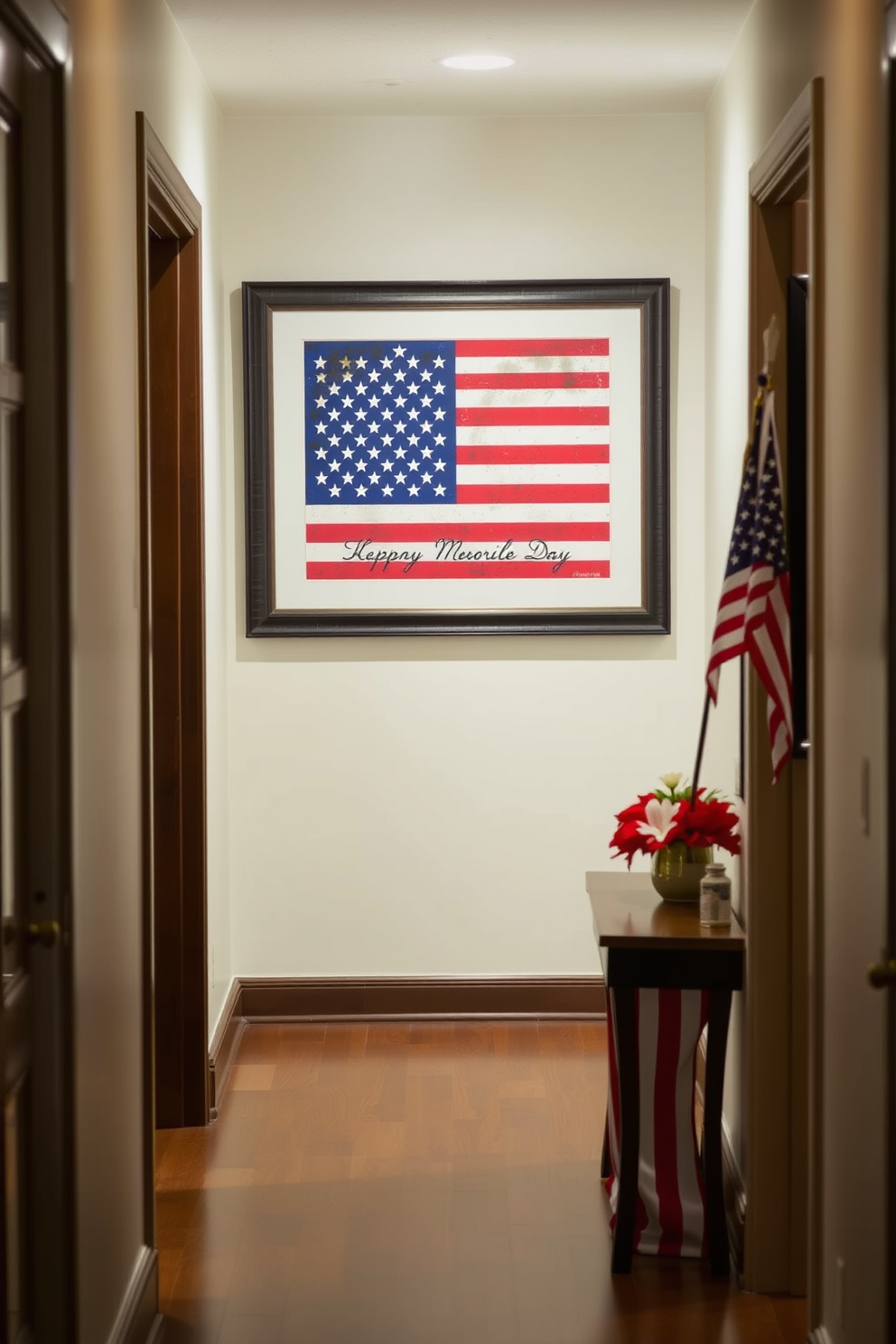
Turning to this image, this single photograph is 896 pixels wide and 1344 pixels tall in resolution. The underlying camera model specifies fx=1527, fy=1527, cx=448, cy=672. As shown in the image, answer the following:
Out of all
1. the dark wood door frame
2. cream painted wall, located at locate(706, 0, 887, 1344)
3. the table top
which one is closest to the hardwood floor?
the dark wood door frame

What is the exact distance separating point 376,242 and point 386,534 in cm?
92

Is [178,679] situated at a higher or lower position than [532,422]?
lower

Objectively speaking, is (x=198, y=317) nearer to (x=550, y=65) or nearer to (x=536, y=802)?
(x=550, y=65)

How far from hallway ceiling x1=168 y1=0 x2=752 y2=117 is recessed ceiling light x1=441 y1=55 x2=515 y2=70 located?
3cm

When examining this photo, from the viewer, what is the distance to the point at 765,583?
3.18m

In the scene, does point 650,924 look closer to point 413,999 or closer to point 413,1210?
point 413,1210

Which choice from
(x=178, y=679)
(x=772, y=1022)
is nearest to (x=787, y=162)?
(x=772, y=1022)

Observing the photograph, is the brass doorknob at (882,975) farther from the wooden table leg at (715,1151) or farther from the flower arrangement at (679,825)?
the flower arrangement at (679,825)

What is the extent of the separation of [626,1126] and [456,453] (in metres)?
2.33

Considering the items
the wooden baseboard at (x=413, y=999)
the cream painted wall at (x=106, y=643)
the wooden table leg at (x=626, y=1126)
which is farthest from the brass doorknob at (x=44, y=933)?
the wooden baseboard at (x=413, y=999)

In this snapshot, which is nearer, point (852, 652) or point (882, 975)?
point (882, 975)

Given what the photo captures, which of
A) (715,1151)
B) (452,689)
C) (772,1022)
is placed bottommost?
(715,1151)

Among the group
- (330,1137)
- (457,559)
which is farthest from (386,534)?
(330,1137)

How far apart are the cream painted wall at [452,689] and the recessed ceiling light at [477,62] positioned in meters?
0.60
